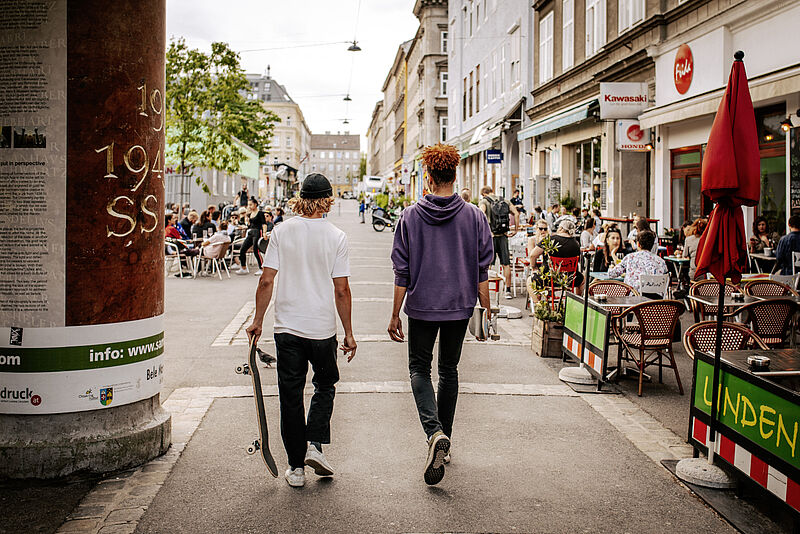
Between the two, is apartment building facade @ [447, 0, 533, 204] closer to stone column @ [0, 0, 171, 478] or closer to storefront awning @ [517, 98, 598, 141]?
storefront awning @ [517, 98, 598, 141]

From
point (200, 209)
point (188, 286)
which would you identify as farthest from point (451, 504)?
point (200, 209)

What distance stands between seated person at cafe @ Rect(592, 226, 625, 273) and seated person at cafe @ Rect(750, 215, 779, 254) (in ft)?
7.45

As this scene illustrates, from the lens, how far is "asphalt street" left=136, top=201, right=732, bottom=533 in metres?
4.56

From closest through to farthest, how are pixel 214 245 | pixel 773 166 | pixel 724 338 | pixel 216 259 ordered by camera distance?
pixel 724 338 < pixel 773 166 < pixel 214 245 < pixel 216 259

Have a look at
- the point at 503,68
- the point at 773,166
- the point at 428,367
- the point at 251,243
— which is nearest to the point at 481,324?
the point at 428,367

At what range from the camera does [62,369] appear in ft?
16.9

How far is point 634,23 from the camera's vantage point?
19.3m

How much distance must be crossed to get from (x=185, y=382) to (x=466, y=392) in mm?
2734

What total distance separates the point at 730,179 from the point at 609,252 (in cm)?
897

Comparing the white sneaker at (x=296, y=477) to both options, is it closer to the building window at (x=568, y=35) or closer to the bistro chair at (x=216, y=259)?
the bistro chair at (x=216, y=259)

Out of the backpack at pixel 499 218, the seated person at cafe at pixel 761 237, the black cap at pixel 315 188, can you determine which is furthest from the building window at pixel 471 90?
the black cap at pixel 315 188

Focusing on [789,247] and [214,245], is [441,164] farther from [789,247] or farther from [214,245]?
[214,245]

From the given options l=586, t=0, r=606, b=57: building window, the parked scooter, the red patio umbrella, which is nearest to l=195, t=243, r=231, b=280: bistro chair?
l=586, t=0, r=606, b=57: building window

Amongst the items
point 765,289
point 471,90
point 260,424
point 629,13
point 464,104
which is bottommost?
point 260,424
